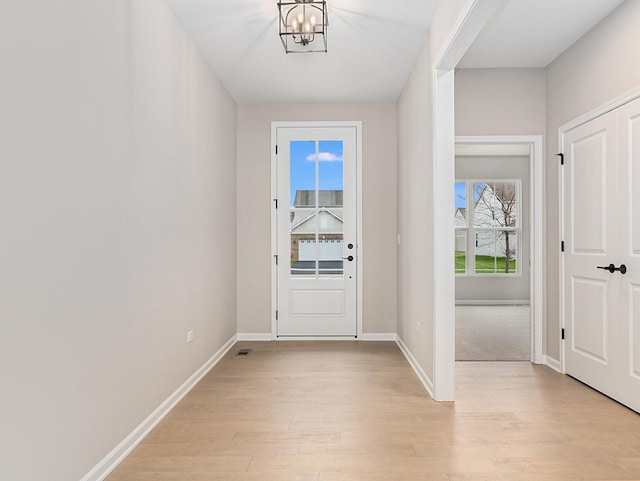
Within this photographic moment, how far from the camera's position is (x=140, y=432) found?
2.46 metres

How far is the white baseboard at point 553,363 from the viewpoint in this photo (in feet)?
12.5

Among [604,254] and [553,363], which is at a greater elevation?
[604,254]

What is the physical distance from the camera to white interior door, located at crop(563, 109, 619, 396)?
10.5ft

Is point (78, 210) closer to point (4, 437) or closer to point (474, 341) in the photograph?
point (4, 437)

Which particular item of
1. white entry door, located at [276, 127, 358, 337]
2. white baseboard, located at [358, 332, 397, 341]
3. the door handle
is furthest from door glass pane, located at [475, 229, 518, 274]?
the door handle

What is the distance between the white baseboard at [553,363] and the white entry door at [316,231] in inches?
76.4

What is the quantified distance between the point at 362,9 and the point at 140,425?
9.55 feet

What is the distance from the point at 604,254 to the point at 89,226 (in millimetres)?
3351

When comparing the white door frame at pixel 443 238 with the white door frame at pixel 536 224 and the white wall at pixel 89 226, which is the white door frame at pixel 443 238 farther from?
the white wall at pixel 89 226

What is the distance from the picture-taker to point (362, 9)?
2998 millimetres

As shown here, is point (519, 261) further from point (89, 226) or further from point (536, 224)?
point (89, 226)

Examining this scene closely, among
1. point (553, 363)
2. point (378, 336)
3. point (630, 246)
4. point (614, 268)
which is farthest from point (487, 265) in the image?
point (630, 246)

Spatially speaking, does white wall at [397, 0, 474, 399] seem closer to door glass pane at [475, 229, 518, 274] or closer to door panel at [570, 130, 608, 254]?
door panel at [570, 130, 608, 254]

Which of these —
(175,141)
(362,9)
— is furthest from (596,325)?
(175,141)
